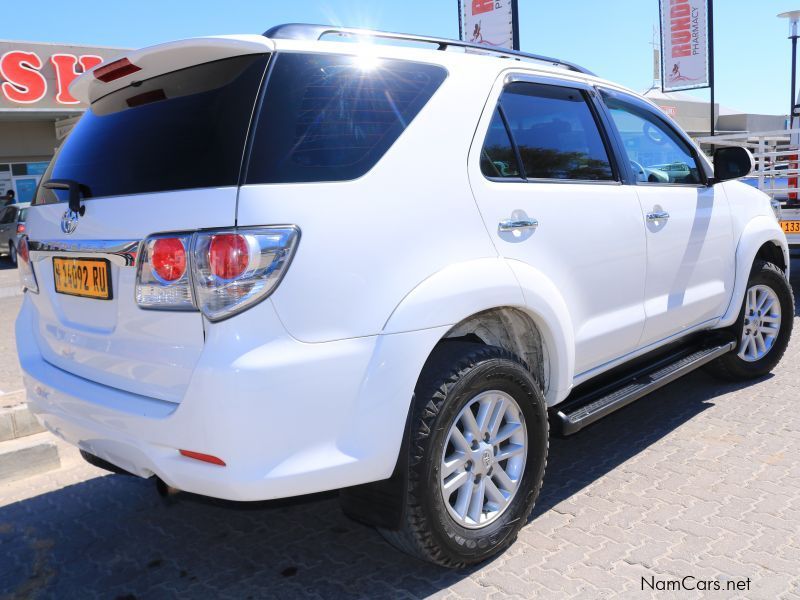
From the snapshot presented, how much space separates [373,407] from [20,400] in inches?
128

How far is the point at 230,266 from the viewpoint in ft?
6.76

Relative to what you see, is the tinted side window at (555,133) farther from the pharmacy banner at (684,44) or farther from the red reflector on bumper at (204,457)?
the pharmacy banner at (684,44)

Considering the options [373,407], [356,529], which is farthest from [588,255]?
[356,529]

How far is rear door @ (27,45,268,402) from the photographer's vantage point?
85.4 inches

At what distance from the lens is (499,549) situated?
2.79 metres

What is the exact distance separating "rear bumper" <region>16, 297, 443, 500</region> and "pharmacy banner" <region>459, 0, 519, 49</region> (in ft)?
32.8

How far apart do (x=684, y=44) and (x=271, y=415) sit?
22613mm

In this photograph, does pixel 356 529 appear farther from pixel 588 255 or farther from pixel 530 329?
pixel 588 255

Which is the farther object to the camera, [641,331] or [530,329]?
[641,331]

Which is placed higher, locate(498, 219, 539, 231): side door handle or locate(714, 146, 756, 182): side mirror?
locate(714, 146, 756, 182): side mirror

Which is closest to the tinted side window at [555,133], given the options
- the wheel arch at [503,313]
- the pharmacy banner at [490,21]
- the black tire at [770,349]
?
the wheel arch at [503,313]

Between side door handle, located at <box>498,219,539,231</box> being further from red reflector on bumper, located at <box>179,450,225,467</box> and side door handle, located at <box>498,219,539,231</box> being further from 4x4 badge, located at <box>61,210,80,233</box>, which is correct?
4x4 badge, located at <box>61,210,80,233</box>

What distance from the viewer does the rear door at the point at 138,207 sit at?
2168mm

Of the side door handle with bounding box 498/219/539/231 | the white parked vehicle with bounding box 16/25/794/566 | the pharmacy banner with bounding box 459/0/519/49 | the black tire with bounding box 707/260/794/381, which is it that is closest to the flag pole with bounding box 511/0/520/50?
the pharmacy banner with bounding box 459/0/519/49
